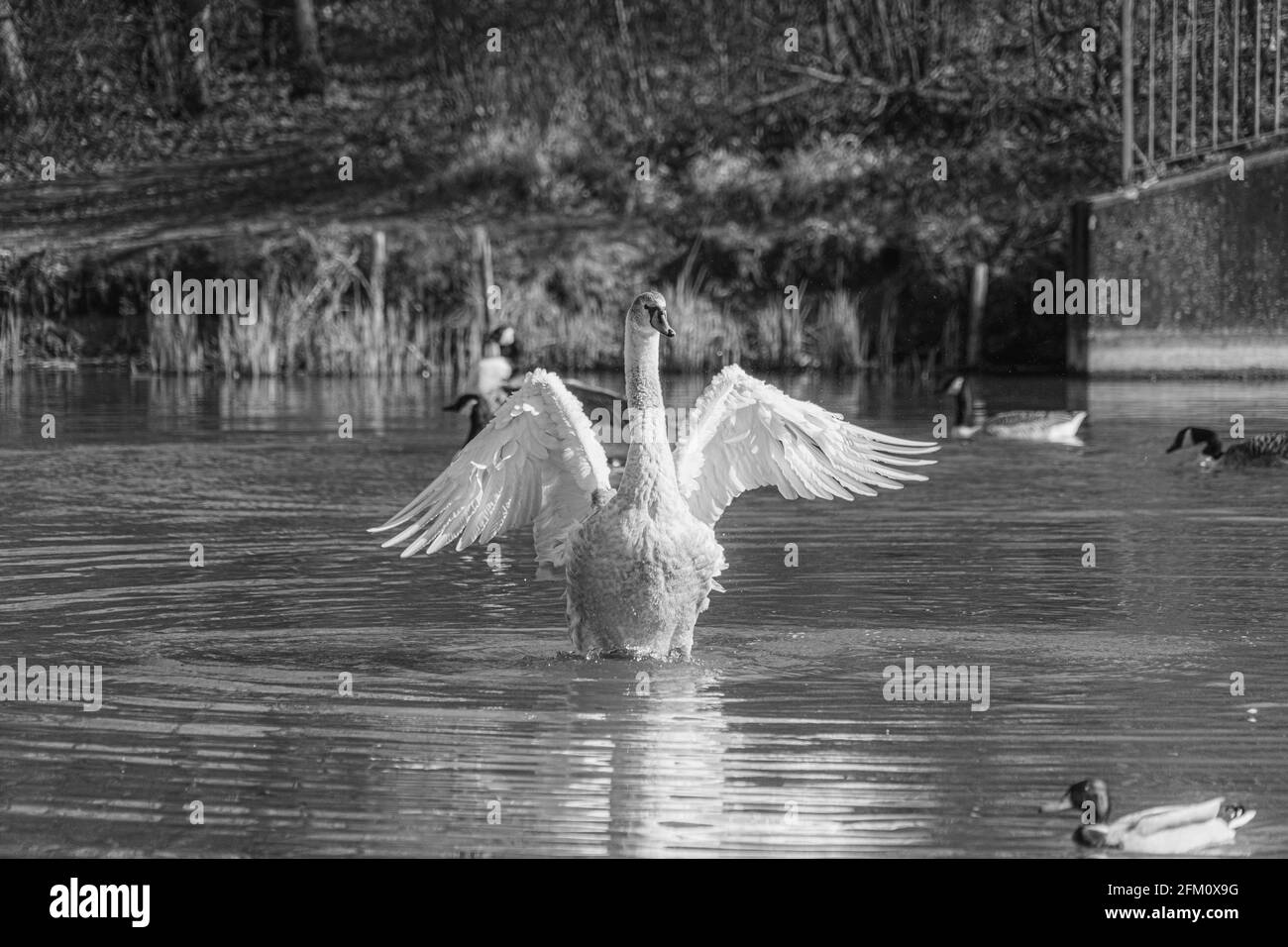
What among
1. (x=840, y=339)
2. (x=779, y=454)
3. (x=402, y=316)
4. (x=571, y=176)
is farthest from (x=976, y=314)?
(x=779, y=454)

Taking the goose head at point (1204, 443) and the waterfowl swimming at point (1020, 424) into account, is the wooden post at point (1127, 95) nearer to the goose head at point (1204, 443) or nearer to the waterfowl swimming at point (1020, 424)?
the waterfowl swimming at point (1020, 424)

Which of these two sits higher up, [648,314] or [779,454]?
[648,314]

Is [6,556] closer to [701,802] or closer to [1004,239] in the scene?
[701,802]

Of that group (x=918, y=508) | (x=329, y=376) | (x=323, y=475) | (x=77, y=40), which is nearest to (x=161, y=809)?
(x=918, y=508)

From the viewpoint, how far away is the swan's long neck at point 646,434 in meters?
8.08

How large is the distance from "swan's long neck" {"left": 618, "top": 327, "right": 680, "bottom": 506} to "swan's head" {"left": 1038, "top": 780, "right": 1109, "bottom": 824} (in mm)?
2581

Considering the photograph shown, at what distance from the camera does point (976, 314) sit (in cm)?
2550

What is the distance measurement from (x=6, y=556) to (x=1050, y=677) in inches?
224

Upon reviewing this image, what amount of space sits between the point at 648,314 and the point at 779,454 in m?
0.97

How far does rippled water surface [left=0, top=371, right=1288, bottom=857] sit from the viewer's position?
19.7 feet

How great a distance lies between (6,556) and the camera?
10.8 m

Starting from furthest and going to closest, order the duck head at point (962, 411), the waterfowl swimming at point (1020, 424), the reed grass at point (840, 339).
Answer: the reed grass at point (840, 339), the duck head at point (962, 411), the waterfowl swimming at point (1020, 424)

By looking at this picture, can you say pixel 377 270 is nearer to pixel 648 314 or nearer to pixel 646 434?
pixel 648 314

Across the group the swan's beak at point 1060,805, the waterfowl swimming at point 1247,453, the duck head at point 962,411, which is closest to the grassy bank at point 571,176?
the duck head at point 962,411
